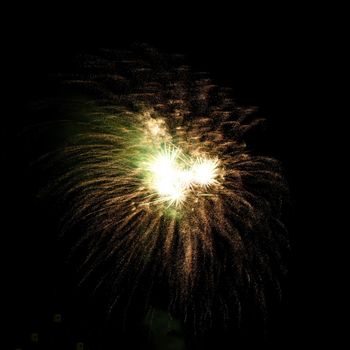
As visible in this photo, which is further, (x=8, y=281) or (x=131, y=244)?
(x=8, y=281)

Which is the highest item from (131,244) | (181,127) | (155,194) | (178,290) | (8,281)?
(8,281)

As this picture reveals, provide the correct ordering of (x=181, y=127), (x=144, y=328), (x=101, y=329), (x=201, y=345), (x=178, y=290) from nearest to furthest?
1. (x=181, y=127)
2. (x=178, y=290)
3. (x=201, y=345)
4. (x=144, y=328)
5. (x=101, y=329)

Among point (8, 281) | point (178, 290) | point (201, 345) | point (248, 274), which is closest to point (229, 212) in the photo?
point (248, 274)

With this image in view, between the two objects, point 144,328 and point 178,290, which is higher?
point 144,328

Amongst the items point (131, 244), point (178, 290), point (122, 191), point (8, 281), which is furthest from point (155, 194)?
point (8, 281)

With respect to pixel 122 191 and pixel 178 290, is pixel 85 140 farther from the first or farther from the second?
pixel 178 290

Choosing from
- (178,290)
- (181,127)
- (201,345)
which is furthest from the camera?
(201,345)

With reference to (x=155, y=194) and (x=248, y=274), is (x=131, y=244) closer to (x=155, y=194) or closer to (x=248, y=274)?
(x=155, y=194)
